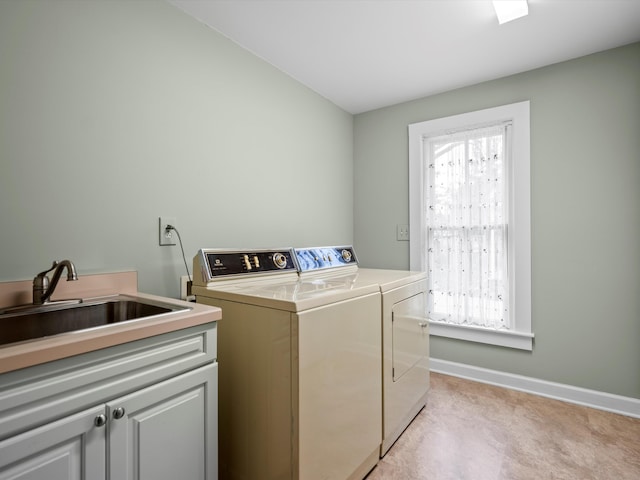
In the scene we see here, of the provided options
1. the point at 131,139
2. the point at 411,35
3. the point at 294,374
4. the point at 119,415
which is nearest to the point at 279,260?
the point at 294,374

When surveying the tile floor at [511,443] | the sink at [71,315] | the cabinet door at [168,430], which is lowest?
the tile floor at [511,443]

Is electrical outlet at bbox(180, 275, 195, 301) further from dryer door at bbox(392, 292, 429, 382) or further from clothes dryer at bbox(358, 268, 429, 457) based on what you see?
dryer door at bbox(392, 292, 429, 382)

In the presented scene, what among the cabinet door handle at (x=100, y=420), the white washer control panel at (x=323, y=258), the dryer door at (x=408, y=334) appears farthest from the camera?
the white washer control panel at (x=323, y=258)

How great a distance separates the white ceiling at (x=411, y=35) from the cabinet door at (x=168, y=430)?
1.83 meters

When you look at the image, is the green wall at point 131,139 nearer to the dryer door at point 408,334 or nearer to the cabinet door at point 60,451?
the cabinet door at point 60,451

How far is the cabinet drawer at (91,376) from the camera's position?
732 millimetres

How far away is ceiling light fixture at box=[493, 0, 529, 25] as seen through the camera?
66.8 inches

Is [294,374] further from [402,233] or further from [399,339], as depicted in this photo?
[402,233]

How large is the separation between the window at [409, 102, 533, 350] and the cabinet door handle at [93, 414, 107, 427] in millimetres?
2474

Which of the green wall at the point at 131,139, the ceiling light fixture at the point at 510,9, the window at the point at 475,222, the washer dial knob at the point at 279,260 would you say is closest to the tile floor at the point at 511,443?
the window at the point at 475,222

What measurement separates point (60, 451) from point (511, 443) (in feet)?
6.79

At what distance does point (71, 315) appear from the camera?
1.26 meters

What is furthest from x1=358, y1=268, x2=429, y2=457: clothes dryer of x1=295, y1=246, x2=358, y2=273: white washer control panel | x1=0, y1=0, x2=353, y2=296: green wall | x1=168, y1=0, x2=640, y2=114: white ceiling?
x1=168, y1=0, x2=640, y2=114: white ceiling

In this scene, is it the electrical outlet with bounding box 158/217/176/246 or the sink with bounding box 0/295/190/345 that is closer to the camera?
the sink with bounding box 0/295/190/345
